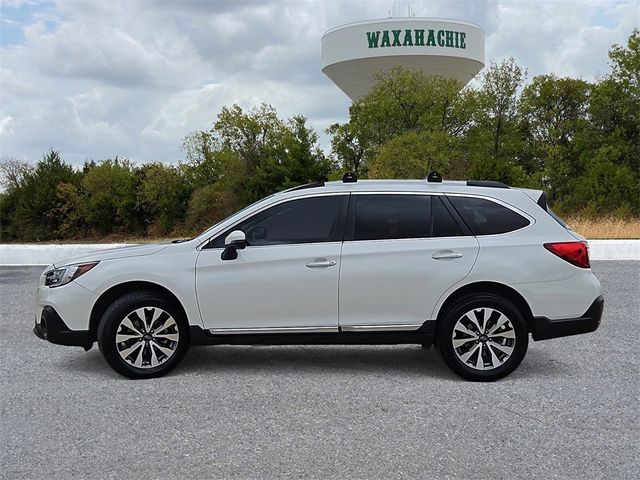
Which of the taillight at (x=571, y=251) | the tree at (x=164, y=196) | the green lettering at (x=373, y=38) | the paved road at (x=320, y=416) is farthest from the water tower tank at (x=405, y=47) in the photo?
the taillight at (x=571, y=251)

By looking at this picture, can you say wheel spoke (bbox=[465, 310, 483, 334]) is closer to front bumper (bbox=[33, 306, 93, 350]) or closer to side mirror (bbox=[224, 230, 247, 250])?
side mirror (bbox=[224, 230, 247, 250])

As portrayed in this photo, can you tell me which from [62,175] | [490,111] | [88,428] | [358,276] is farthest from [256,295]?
[62,175]

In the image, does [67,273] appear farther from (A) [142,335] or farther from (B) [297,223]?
(B) [297,223]

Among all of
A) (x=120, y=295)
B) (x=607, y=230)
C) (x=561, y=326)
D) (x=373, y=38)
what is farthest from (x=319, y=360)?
(x=373, y=38)

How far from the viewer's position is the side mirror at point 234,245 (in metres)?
6.15

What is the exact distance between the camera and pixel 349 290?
6117 millimetres

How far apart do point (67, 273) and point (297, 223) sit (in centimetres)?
216

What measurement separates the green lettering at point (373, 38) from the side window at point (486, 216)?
3643 cm

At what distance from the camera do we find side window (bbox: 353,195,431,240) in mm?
6293

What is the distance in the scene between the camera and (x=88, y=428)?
194 inches

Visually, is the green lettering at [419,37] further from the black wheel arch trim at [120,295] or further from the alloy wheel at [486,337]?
the black wheel arch trim at [120,295]

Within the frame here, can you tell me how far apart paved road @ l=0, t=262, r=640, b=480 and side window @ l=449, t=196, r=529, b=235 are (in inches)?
53.8

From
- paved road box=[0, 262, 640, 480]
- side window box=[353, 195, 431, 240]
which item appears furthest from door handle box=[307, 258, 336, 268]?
paved road box=[0, 262, 640, 480]

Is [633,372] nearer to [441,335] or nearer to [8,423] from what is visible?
[441,335]
